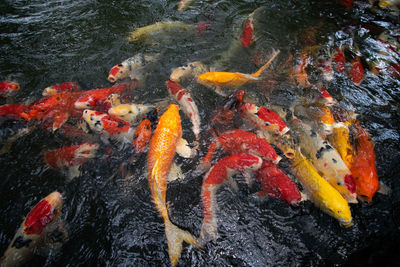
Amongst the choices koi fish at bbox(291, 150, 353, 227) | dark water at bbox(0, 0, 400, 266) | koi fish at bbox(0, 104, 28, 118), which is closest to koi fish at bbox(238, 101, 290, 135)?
koi fish at bbox(291, 150, 353, 227)

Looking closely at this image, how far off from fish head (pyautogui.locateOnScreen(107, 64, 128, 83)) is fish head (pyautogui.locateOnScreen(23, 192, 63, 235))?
87.4 inches

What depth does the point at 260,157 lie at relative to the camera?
323 cm

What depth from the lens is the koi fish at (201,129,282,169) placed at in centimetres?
321

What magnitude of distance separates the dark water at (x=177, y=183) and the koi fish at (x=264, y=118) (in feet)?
2.13

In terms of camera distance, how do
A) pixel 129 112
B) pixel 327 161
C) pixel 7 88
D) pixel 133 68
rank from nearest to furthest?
pixel 327 161 < pixel 129 112 < pixel 7 88 < pixel 133 68

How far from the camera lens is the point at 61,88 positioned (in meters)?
4.38

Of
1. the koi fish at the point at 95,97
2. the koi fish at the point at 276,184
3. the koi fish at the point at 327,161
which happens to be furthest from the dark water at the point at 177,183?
the koi fish at the point at 95,97

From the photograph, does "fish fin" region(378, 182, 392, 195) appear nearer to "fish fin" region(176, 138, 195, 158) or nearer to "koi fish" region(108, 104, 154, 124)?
"fish fin" region(176, 138, 195, 158)

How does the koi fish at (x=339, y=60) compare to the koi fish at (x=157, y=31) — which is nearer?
the koi fish at (x=339, y=60)

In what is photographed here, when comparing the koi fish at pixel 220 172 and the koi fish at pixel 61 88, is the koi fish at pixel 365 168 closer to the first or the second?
the koi fish at pixel 220 172

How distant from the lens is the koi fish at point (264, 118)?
3463mm

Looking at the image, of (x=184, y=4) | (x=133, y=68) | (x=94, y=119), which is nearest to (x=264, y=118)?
(x=94, y=119)

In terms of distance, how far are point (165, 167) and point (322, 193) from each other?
6.17 ft

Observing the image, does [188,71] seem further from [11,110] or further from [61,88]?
[11,110]
